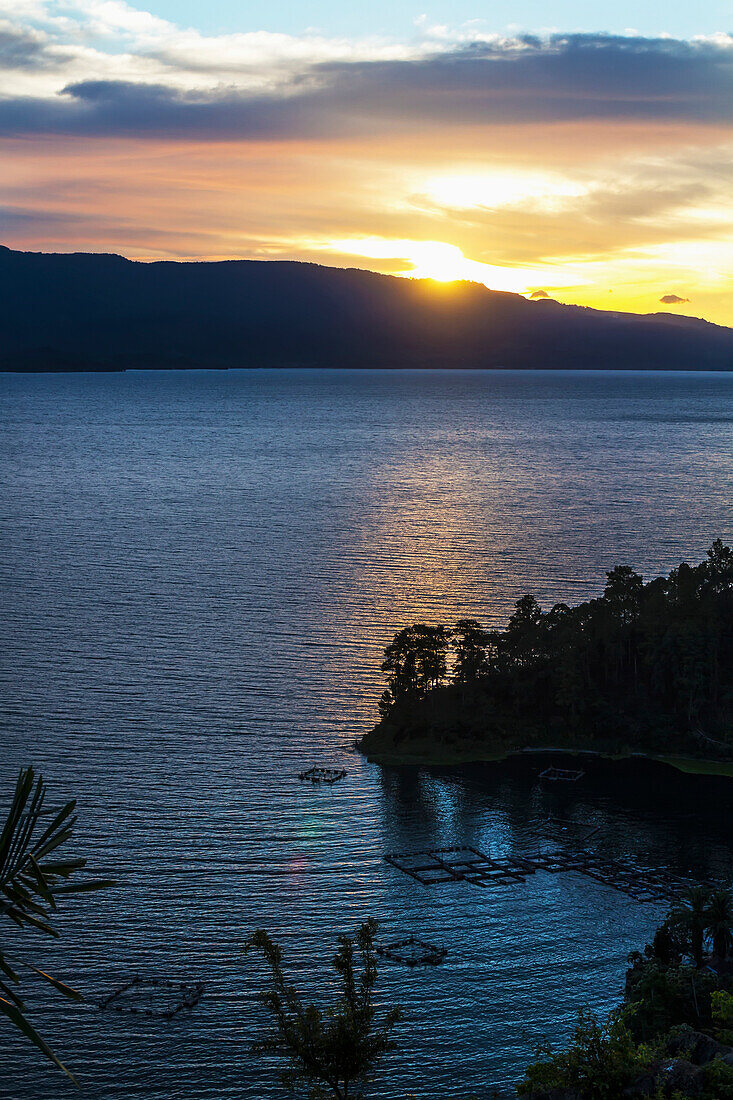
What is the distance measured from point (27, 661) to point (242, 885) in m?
47.1

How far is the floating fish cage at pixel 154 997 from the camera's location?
5006cm

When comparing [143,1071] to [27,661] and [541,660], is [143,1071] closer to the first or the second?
[541,660]

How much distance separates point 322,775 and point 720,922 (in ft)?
107

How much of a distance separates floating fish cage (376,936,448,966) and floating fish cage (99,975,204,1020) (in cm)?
968

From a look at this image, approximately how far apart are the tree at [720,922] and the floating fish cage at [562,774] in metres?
26.4

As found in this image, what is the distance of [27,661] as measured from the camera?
101 m

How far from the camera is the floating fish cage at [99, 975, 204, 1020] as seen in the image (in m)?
50.1

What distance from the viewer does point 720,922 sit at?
52.3 metres

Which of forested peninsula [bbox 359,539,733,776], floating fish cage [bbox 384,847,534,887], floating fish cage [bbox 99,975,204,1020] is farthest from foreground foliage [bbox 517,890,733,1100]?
forested peninsula [bbox 359,539,733,776]

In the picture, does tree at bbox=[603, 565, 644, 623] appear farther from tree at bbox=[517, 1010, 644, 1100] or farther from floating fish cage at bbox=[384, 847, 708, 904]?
tree at bbox=[517, 1010, 644, 1100]

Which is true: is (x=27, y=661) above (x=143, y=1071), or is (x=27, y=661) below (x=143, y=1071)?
above

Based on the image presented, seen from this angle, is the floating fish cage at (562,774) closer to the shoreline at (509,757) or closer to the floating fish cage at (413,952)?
the shoreline at (509,757)

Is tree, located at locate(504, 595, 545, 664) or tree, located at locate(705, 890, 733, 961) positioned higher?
tree, located at locate(504, 595, 545, 664)

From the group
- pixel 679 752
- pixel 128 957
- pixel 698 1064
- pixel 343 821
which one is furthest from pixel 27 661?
pixel 698 1064
